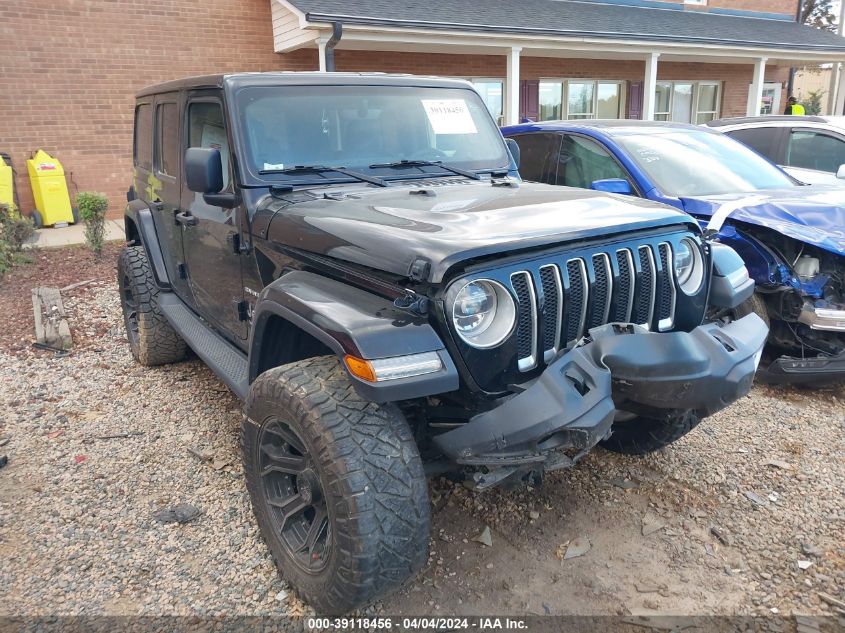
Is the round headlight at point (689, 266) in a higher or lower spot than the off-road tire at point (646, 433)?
higher

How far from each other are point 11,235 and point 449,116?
692 centimetres

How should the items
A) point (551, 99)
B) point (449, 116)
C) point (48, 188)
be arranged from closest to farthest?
point (449, 116), point (48, 188), point (551, 99)

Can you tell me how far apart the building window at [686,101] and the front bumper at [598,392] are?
15.9m

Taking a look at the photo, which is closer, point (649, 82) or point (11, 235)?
point (11, 235)

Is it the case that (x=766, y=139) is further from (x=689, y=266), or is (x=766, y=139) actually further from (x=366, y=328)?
(x=366, y=328)

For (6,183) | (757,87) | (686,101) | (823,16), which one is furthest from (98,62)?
(823,16)

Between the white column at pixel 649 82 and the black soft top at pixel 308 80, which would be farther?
the white column at pixel 649 82

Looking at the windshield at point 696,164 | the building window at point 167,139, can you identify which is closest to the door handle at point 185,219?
the building window at point 167,139

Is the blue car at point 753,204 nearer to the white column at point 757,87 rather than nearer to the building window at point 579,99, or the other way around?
the building window at point 579,99

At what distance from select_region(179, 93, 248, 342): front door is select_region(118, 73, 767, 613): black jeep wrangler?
0.08 ft

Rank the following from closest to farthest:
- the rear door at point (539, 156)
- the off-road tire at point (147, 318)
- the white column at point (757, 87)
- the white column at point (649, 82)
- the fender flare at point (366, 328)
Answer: the fender flare at point (366, 328)
the off-road tire at point (147, 318)
the rear door at point (539, 156)
the white column at point (649, 82)
the white column at point (757, 87)

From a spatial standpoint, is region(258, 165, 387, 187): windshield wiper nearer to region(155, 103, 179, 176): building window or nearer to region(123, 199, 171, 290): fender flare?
region(155, 103, 179, 176): building window

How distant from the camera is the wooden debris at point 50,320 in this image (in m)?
5.47

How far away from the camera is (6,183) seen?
9.62m
